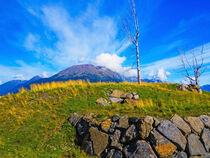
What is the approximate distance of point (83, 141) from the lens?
7844 millimetres

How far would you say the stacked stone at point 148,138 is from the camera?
231 inches

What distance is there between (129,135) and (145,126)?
1.11 metres

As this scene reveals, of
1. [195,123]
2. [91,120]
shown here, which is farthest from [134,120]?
[195,123]

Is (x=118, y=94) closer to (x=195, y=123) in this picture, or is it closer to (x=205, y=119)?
(x=195, y=123)

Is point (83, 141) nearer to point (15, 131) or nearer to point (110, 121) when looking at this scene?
point (110, 121)

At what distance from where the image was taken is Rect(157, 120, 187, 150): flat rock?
6031mm

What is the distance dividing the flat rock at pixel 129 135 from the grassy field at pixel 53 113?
5.37ft

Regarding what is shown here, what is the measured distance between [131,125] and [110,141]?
172cm

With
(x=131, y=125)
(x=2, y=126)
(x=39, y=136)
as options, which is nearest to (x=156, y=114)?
(x=131, y=125)

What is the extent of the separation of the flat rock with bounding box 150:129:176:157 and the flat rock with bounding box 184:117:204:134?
202 cm

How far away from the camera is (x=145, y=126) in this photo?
6434 mm

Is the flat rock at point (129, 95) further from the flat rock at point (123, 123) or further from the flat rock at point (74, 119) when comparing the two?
the flat rock at point (74, 119)

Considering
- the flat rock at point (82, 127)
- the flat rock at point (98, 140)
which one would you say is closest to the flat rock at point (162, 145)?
the flat rock at point (98, 140)

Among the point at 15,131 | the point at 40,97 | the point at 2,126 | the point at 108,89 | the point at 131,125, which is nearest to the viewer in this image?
the point at 131,125
